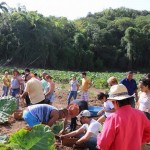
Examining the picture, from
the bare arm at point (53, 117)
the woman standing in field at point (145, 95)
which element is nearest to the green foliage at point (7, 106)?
the bare arm at point (53, 117)

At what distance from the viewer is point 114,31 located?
222 feet

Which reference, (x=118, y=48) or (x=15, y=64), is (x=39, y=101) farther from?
(x=118, y=48)

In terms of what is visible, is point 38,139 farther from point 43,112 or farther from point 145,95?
point 145,95

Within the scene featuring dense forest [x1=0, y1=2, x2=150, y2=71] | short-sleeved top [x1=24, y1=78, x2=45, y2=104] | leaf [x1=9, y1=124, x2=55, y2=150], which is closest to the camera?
leaf [x1=9, y1=124, x2=55, y2=150]

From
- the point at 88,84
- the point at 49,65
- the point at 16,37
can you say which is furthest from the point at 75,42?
the point at 88,84

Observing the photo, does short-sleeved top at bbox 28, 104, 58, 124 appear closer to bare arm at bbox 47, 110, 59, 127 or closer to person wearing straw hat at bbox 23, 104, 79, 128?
person wearing straw hat at bbox 23, 104, 79, 128

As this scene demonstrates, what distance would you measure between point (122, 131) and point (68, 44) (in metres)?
50.2

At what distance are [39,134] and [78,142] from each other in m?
2.62

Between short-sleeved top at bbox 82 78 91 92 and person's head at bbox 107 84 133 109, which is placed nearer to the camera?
person's head at bbox 107 84 133 109

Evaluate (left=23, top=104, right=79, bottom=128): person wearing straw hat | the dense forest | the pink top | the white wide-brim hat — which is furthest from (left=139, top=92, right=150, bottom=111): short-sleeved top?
the dense forest

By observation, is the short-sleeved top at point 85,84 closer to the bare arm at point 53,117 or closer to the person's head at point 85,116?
the person's head at point 85,116

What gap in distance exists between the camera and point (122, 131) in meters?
3.44

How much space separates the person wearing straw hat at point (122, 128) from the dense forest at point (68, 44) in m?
42.0

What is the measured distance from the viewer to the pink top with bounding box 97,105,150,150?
3424 mm
